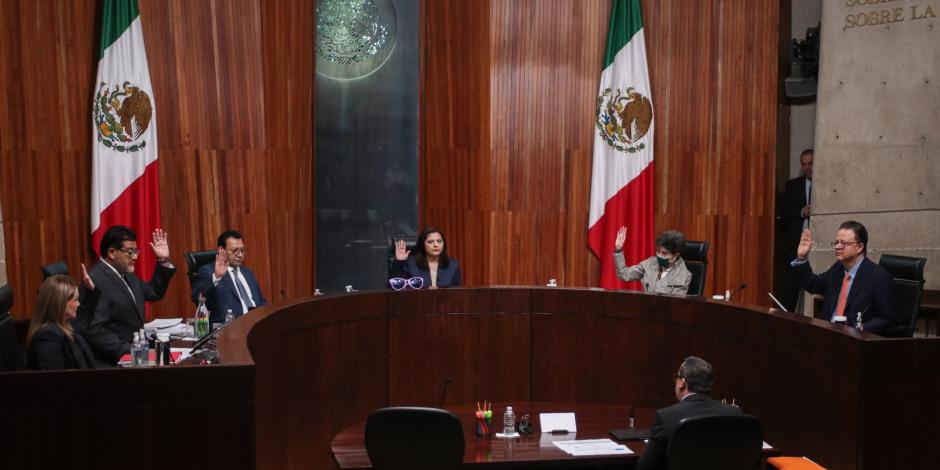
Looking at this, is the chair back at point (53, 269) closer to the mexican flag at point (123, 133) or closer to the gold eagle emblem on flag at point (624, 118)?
the mexican flag at point (123, 133)

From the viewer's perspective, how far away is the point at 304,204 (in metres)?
7.43

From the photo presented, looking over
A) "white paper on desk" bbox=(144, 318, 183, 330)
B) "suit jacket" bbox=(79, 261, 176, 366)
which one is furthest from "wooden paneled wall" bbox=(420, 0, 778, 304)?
"suit jacket" bbox=(79, 261, 176, 366)

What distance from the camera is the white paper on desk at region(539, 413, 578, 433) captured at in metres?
4.21

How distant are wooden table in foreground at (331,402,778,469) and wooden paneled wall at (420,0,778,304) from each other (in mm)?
2854

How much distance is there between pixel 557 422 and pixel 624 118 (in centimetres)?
374

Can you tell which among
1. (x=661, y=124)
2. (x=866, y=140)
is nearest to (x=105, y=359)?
(x=661, y=124)

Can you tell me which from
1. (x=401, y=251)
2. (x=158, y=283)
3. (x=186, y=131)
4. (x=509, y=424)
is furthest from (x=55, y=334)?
(x=186, y=131)

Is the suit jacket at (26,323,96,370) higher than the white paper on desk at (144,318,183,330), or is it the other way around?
the suit jacket at (26,323,96,370)

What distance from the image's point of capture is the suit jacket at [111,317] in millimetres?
4285

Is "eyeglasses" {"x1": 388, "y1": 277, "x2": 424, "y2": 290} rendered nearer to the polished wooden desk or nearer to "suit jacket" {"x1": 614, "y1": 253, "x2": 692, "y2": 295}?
the polished wooden desk

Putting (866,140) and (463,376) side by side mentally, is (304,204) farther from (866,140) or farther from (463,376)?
(866,140)

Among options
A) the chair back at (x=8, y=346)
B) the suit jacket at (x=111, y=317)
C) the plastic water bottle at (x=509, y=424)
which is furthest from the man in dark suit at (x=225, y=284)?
the plastic water bottle at (x=509, y=424)

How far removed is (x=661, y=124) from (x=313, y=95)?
2825mm

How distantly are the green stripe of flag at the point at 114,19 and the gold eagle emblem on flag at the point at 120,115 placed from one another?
276mm
